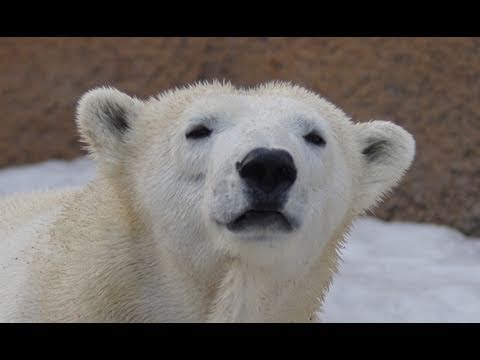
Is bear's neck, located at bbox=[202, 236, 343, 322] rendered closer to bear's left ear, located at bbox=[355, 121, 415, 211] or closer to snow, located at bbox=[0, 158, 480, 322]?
bear's left ear, located at bbox=[355, 121, 415, 211]

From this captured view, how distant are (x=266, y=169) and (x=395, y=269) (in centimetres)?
302

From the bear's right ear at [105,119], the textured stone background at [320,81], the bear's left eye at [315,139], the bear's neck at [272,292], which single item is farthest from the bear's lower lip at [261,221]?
the textured stone background at [320,81]

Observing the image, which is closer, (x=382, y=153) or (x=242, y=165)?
(x=242, y=165)

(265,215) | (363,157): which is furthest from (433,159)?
(265,215)

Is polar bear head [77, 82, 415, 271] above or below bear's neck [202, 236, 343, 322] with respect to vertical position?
above

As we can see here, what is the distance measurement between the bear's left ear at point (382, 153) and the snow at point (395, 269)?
150cm

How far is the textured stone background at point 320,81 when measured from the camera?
5.72 meters

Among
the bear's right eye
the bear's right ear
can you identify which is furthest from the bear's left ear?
the bear's right ear

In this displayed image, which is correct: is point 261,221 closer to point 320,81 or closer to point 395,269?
point 395,269

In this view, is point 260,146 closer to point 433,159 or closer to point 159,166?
point 159,166

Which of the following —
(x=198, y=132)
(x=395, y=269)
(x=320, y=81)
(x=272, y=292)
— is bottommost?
(x=395, y=269)

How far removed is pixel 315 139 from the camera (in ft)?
9.79

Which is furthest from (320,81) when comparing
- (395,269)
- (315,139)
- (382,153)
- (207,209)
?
(207,209)

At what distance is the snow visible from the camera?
487 cm
